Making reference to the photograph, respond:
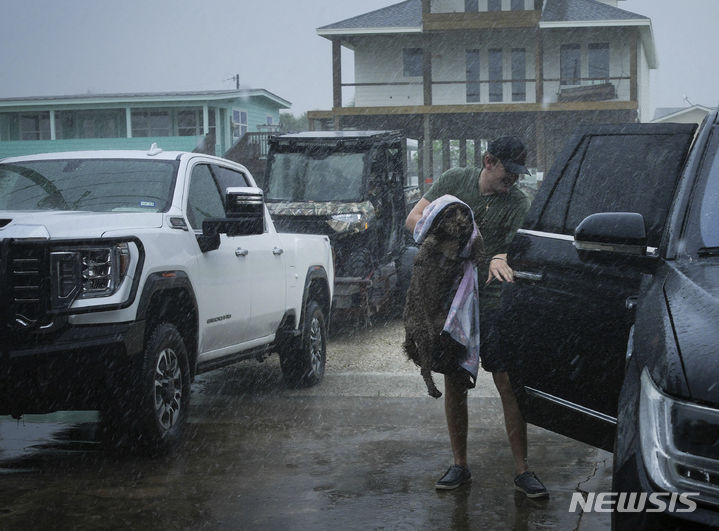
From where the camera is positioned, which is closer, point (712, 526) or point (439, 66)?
point (712, 526)

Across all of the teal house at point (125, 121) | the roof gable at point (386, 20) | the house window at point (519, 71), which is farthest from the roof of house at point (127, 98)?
the house window at point (519, 71)

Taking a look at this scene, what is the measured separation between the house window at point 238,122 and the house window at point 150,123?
2.39 meters

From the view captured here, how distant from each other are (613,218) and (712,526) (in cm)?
163

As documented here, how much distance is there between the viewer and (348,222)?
41.8 feet

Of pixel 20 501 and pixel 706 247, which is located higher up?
pixel 706 247

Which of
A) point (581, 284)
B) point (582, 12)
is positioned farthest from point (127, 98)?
point (581, 284)

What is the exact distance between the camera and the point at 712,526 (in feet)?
8.91

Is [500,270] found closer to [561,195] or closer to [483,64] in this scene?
[561,195]

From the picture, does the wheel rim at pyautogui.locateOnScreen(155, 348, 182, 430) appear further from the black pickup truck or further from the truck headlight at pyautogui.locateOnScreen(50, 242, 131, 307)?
the black pickup truck

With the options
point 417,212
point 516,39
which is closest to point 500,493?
point 417,212

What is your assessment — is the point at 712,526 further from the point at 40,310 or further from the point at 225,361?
the point at 225,361

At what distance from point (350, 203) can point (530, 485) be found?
26.3 feet

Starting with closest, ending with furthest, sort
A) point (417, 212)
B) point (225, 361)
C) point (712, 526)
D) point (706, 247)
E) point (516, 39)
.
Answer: point (712, 526) < point (706, 247) < point (417, 212) < point (225, 361) < point (516, 39)

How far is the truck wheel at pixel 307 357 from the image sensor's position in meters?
8.77
